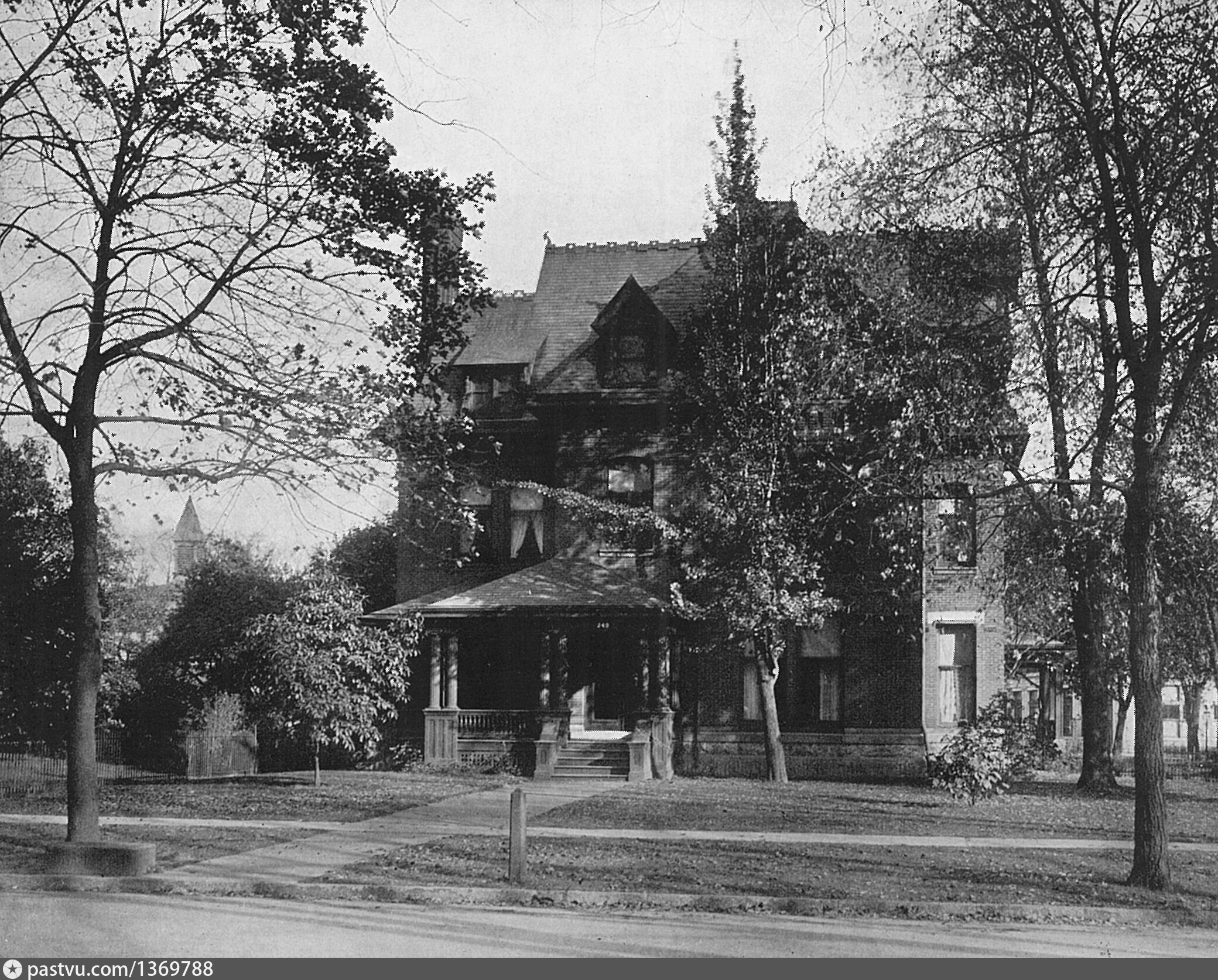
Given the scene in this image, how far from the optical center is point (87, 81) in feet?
40.6

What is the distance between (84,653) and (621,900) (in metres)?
6.28

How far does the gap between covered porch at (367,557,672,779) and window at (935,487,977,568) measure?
5924 mm

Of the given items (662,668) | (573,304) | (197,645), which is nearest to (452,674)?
(662,668)

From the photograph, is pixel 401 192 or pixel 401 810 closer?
pixel 401 192

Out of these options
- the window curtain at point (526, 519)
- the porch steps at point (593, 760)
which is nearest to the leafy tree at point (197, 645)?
the window curtain at point (526, 519)

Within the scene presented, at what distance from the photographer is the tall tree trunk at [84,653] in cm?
1298

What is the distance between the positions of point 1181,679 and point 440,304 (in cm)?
4412

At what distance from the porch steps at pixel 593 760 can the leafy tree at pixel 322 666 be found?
3.80m

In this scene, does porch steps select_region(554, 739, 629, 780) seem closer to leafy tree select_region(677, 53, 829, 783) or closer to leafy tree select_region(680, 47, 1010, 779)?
leafy tree select_region(680, 47, 1010, 779)

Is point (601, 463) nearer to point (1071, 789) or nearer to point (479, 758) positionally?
point (479, 758)

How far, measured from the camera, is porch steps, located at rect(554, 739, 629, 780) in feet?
83.1

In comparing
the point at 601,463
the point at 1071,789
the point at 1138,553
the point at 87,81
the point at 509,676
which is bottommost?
the point at 1071,789

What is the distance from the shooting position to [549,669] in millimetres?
26750

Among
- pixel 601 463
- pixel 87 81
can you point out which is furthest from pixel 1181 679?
pixel 87 81
